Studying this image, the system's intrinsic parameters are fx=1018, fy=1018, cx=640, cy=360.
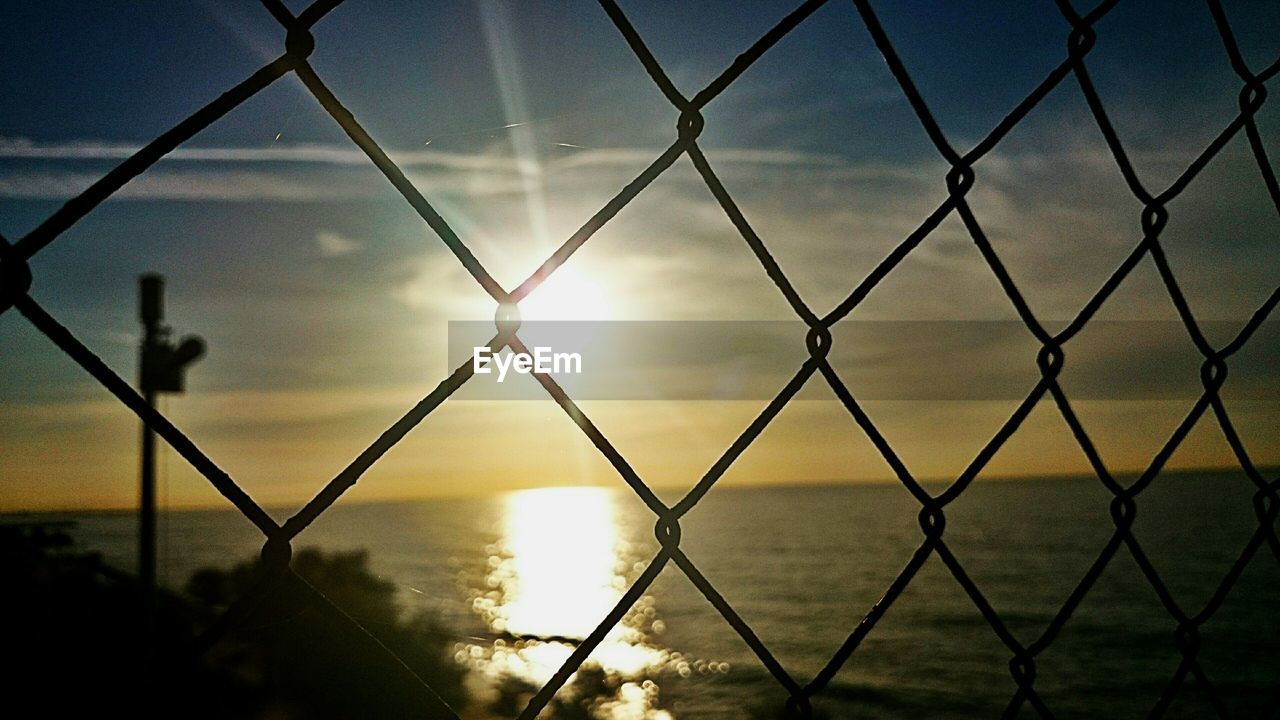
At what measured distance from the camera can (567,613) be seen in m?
33.6

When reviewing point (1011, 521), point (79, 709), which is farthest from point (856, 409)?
point (1011, 521)

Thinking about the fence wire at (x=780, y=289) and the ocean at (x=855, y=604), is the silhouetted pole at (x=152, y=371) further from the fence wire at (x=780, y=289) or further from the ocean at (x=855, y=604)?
the fence wire at (x=780, y=289)

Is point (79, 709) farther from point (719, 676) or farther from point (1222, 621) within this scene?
point (1222, 621)

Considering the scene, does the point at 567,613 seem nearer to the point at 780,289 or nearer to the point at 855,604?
the point at 855,604

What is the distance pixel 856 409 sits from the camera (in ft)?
2.21

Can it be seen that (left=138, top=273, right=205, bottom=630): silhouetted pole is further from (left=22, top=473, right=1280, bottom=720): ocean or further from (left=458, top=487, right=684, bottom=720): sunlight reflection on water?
(left=458, top=487, right=684, bottom=720): sunlight reflection on water

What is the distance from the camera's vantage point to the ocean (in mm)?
21078

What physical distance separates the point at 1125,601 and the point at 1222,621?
271 centimetres

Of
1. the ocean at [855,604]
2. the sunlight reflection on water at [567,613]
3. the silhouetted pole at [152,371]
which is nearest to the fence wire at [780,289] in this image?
the ocean at [855,604]

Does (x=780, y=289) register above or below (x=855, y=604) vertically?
below

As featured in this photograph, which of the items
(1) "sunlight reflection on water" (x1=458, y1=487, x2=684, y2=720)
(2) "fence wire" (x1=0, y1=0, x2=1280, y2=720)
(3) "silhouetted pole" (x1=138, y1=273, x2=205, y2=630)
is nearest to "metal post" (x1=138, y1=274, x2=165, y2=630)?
(3) "silhouetted pole" (x1=138, y1=273, x2=205, y2=630)

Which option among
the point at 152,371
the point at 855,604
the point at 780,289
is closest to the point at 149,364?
the point at 152,371

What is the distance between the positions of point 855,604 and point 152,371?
2640 centimetres

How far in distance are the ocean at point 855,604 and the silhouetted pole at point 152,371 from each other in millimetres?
478
